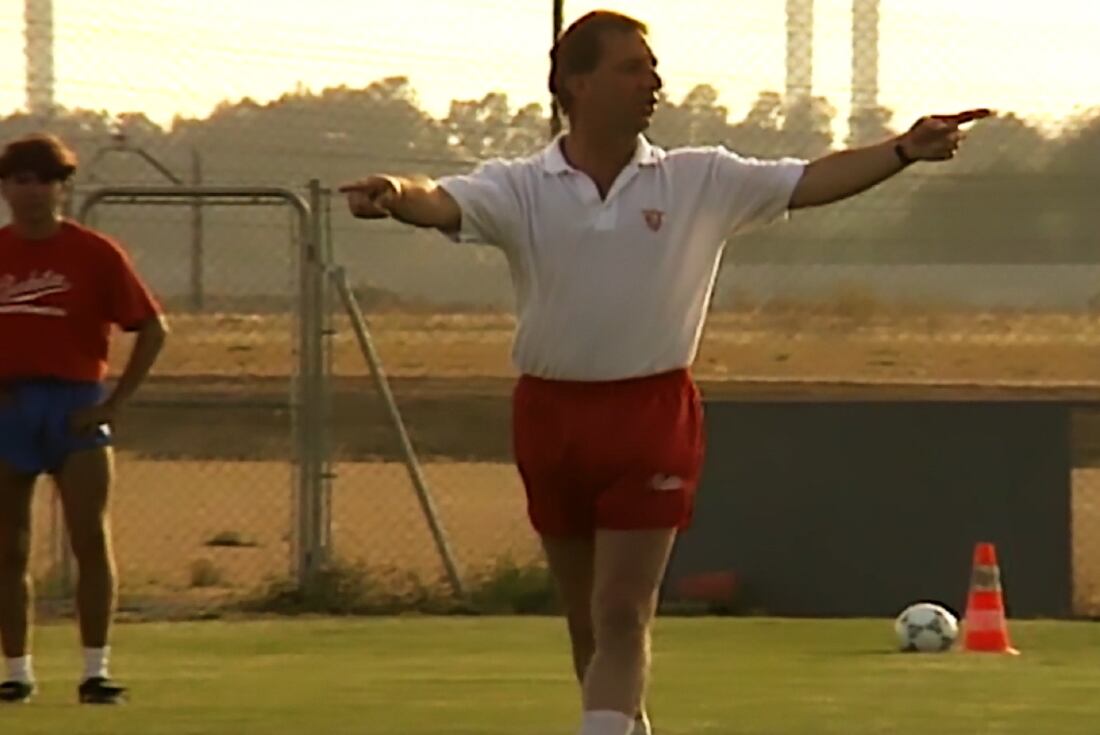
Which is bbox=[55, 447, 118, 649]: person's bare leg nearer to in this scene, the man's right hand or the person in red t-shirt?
the person in red t-shirt

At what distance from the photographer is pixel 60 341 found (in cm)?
966

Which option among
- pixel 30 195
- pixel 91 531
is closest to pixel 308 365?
pixel 91 531

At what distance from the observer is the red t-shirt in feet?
31.6

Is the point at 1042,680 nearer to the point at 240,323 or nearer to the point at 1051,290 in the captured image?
the point at 1051,290

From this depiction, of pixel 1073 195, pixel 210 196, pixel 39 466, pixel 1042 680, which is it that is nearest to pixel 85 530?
pixel 39 466

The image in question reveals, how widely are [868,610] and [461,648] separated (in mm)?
2603

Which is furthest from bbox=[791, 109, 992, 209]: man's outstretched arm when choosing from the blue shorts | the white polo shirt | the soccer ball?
the soccer ball

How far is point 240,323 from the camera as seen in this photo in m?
19.0

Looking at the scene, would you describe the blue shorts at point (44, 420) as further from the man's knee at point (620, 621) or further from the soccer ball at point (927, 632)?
the soccer ball at point (927, 632)

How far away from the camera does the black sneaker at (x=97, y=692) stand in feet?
32.4

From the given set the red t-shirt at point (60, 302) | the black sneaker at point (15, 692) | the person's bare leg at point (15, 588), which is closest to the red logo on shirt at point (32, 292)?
the red t-shirt at point (60, 302)

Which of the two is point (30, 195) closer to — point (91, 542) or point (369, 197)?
point (91, 542)

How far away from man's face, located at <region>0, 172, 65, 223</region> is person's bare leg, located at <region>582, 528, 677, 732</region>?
10.1 feet

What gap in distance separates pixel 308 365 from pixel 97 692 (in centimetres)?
534
